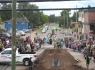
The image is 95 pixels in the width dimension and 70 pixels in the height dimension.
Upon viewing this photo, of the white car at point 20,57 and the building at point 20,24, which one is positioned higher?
the building at point 20,24

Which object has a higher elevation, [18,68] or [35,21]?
[35,21]

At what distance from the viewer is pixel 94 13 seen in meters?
59.9

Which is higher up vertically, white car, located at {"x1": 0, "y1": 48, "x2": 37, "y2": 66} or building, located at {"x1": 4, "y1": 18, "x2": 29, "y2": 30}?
building, located at {"x1": 4, "y1": 18, "x2": 29, "y2": 30}

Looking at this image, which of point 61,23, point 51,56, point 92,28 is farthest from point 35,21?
point 51,56

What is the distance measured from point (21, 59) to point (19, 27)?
256 feet

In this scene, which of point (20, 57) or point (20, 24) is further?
point (20, 24)

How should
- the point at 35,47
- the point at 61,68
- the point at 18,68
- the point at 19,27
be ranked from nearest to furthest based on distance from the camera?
the point at 61,68 < the point at 18,68 < the point at 35,47 < the point at 19,27

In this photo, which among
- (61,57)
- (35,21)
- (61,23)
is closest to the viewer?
(61,57)

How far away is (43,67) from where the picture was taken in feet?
72.6

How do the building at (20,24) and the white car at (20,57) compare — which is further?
the building at (20,24)

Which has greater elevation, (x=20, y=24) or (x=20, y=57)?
(x=20, y=24)

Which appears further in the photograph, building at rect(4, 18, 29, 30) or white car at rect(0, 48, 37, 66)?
building at rect(4, 18, 29, 30)

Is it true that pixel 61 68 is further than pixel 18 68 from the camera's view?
No

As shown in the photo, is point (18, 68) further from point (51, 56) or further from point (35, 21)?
point (35, 21)
